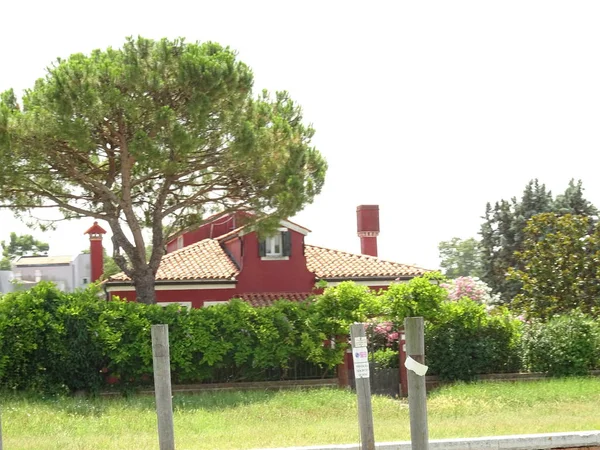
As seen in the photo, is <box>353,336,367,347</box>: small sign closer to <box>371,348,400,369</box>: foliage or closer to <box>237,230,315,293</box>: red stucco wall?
<box>371,348,400,369</box>: foliage

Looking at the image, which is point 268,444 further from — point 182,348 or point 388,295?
point 388,295

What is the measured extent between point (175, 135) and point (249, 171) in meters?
3.30

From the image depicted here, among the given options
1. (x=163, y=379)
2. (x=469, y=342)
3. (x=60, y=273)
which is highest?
(x=60, y=273)

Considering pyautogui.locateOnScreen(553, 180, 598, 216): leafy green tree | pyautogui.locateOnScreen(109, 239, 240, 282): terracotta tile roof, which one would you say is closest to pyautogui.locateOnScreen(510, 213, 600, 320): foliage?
pyautogui.locateOnScreen(109, 239, 240, 282): terracotta tile roof

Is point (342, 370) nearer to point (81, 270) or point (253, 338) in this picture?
point (253, 338)

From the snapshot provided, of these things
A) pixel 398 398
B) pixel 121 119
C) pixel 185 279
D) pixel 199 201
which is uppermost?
pixel 121 119

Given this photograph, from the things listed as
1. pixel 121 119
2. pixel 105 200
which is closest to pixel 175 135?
pixel 121 119

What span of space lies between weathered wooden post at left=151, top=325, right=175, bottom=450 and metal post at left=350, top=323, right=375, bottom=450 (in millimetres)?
2005

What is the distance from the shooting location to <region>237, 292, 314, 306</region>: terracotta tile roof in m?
32.8

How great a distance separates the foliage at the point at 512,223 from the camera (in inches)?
1955

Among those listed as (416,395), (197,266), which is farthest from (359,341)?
(197,266)

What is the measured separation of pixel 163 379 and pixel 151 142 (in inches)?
616

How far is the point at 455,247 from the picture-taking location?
344 ft

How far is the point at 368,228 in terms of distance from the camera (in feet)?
137
